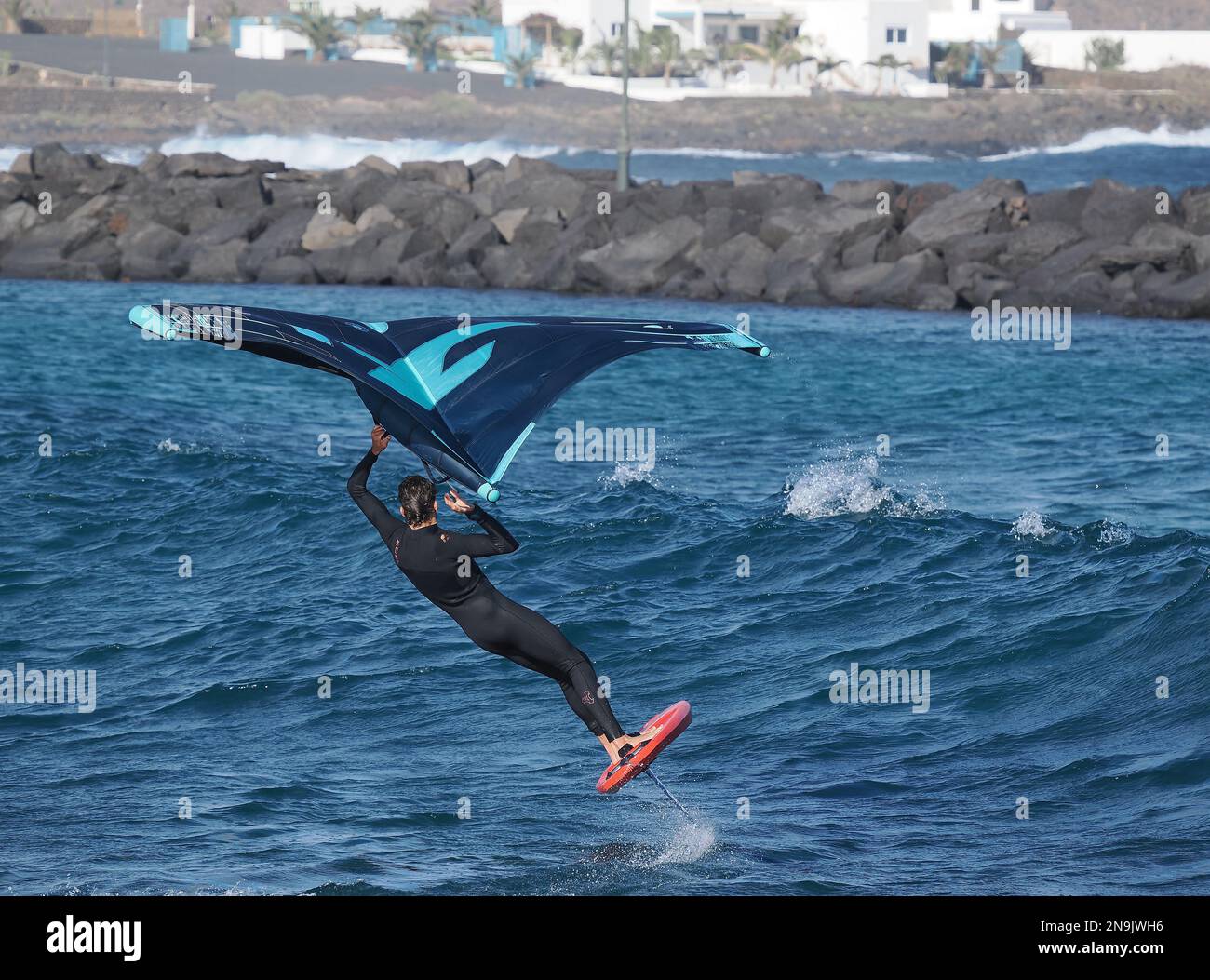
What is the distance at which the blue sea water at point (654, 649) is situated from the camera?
1018cm

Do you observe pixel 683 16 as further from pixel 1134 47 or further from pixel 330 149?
pixel 1134 47

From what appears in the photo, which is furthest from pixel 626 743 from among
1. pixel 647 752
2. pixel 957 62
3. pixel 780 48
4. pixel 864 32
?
pixel 957 62

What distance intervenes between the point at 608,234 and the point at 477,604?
2959 cm

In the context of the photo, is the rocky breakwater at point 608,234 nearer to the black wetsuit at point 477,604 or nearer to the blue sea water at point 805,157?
the black wetsuit at point 477,604

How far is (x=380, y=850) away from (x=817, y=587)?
672cm

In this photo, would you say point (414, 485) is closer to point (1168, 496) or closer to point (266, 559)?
point (266, 559)

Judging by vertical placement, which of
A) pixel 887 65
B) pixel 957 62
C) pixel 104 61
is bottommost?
pixel 104 61

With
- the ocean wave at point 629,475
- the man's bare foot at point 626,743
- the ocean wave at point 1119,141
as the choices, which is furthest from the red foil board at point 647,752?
the ocean wave at point 1119,141

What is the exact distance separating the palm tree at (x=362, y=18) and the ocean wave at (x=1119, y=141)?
5268 cm

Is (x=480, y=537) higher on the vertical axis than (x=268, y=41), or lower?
lower

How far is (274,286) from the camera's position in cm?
3759

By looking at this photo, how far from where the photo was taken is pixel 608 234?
38031 mm

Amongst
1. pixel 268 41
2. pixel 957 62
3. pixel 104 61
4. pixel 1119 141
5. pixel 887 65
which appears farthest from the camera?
pixel 268 41
